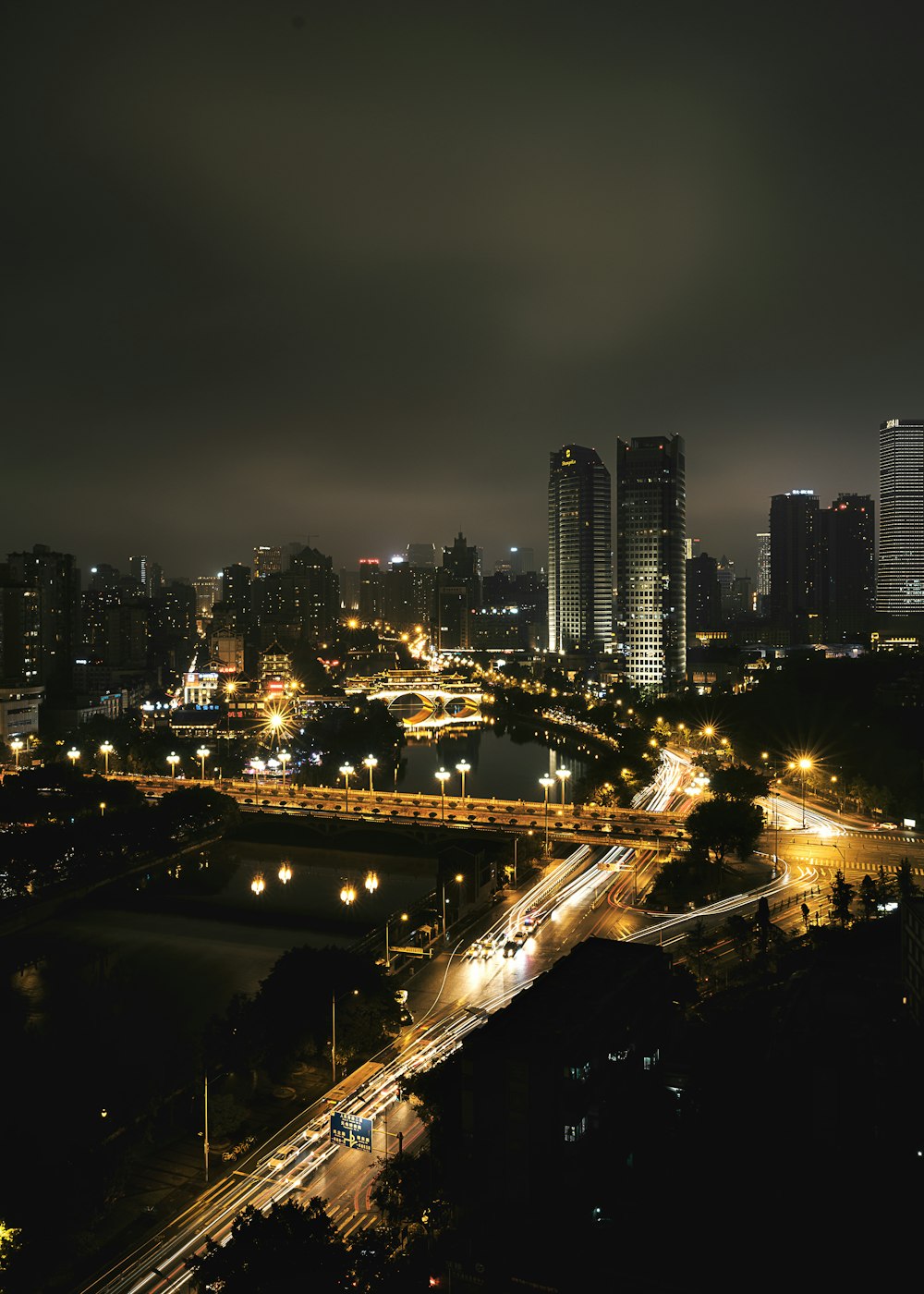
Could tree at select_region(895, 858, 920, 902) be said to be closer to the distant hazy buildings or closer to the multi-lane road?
the multi-lane road

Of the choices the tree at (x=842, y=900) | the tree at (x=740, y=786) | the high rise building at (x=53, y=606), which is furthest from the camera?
the high rise building at (x=53, y=606)

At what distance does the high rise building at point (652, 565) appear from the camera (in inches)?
1929

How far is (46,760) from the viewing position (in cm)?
2847

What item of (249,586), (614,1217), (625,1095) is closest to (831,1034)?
(625,1095)

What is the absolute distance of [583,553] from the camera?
2434 inches

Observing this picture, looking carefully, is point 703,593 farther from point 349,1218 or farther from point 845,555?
point 349,1218

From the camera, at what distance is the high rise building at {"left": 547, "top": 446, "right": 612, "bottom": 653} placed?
203 ft

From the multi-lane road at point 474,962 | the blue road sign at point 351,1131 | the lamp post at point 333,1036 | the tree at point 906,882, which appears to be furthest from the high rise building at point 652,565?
the blue road sign at point 351,1131

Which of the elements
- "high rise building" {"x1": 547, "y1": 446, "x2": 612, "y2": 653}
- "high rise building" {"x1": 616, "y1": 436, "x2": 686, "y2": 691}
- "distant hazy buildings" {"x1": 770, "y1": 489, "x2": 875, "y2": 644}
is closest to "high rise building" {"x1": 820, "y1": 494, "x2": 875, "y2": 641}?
"distant hazy buildings" {"x1": 770, "y1": 489, "x2": 875, "y2": 644}

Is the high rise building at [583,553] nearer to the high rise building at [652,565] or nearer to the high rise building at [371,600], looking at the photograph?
the high rise building at [652,565]

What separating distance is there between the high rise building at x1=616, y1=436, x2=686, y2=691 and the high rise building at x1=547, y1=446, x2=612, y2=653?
38.4 feet

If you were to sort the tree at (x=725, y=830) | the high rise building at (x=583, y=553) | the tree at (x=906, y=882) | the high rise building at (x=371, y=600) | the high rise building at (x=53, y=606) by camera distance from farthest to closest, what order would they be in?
the high rise building at (x=371, y=600), the high rise building at (x=583, y=553), the high rise building at (x=53, y=606), the tree at (x=725, y=830), the tree at (x=906, y=882)

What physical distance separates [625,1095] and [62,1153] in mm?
4959

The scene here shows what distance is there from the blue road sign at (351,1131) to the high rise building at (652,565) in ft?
138
